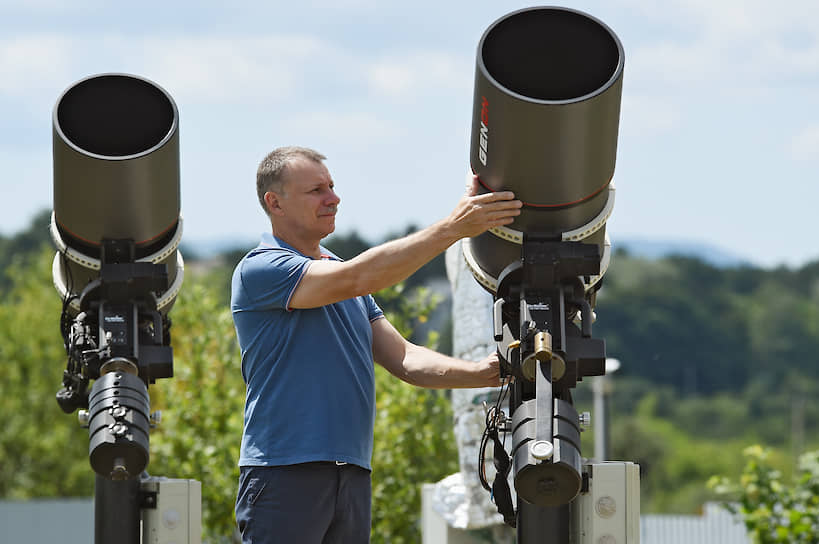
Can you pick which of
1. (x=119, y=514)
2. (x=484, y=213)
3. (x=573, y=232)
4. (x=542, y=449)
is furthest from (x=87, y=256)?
(x=542, y=449)

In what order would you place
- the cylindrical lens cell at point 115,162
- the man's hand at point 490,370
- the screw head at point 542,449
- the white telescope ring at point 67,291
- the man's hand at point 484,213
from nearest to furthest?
1. the screw head at point 542,449
2. the man's hand at point 484,213
3. the man's hand at point 490,370
4. the cylindrical lens cell at point 115,162
5. the white telescope ring at point 67,291

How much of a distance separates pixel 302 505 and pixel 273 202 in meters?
1.10

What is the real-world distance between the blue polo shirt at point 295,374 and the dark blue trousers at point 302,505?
46 mm

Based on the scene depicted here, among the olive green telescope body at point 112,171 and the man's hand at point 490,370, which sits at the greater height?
the olive green telescope body at point 112,171

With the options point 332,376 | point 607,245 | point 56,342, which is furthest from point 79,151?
point 56,342

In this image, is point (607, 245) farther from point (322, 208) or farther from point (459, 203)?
point (322, 208)

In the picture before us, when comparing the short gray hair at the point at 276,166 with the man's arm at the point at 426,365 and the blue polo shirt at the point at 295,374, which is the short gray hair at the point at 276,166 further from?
the man's arm at the point at 426,365

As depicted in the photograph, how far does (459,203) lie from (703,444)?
61129 mm

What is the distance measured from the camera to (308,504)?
4.14 metres

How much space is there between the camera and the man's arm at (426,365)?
448 centimetres

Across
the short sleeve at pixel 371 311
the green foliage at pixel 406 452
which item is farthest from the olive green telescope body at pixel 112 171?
the green foliage at pixel 406 452

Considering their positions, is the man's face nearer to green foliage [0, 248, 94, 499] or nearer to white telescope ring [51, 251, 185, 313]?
white telescope ring [51, 251, 185, 313]

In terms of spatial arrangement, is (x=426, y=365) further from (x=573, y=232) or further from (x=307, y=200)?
(x=573, y=232)

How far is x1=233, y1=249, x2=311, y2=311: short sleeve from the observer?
4.29 meters
